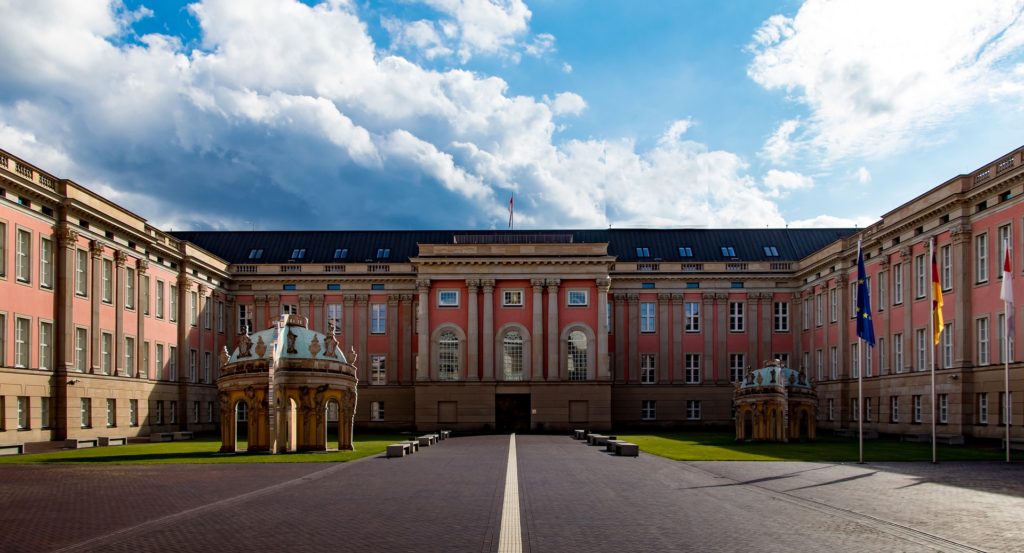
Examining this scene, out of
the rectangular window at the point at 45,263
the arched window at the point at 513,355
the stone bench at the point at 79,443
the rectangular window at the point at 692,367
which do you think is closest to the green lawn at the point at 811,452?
the stone bench at the point at 79,443

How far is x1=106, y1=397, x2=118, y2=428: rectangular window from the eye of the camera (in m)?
63.6

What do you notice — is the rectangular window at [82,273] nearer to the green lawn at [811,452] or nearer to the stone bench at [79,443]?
the stone bench at [79,443]

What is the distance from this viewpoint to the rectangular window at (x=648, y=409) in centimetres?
9238

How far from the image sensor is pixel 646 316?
93625 millimetres

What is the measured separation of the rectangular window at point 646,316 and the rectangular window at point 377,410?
78.2 ft

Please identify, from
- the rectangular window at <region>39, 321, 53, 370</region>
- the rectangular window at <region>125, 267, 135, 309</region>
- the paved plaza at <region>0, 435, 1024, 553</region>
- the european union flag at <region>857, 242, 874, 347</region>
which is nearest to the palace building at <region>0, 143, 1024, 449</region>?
the rectangular window at <region>39, 321, 53, 370</region>

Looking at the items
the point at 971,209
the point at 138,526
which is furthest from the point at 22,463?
the point at 971,209

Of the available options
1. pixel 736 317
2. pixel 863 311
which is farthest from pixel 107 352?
pixel 736 317

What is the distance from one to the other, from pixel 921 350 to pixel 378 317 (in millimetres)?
47257

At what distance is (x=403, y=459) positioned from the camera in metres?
44.1

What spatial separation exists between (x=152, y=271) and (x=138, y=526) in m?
54.9

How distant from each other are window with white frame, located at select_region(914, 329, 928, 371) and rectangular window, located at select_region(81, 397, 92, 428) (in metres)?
48.9

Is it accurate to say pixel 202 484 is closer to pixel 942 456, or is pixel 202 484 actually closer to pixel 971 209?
pixel 942 456

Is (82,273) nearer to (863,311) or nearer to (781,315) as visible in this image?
(863,311)
